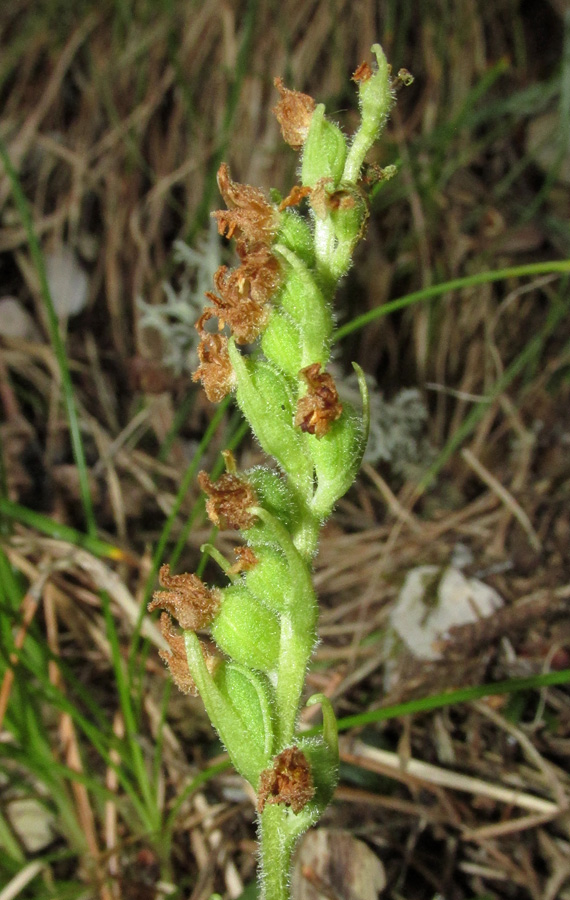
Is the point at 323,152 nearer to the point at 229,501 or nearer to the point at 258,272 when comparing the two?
the point at 258,272

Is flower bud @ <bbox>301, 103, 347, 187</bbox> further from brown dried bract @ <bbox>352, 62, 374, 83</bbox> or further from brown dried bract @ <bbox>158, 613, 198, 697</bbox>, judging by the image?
brown dried bract @ <bbox>158, 613, 198, 697</bbox>

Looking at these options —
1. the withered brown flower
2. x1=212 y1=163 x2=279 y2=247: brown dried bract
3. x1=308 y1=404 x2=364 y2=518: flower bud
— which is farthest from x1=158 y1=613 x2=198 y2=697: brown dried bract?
x1=212 y1=163 x2=279 y2=247: brown dried bract

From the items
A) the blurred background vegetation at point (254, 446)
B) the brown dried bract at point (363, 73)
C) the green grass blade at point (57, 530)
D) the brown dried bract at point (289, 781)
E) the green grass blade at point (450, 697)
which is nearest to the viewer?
the brown dried bract at point (289, 781)

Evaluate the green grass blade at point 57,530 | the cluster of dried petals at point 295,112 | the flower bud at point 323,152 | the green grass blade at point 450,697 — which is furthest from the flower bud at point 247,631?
the green grass blade at point 57,530

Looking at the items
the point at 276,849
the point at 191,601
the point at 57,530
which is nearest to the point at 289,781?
the point at 276,849

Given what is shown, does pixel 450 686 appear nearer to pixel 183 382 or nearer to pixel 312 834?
pixel 312 834

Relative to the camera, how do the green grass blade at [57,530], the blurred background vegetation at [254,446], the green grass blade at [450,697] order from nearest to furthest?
1. the green grass blade at [450,697]
2. the blurred background vegetation at [254,446]
3. the green grass blade at [57,530]

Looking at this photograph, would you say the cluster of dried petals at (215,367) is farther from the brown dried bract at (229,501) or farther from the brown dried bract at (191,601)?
the brown dried bract at (191,601)

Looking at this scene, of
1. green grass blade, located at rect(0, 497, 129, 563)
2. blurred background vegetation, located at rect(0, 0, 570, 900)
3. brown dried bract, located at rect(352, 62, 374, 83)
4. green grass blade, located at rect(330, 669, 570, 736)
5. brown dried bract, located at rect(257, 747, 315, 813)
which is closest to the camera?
brown dried bract, located at rect(257, 747, 315, 813)

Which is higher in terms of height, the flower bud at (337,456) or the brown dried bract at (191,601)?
the flower bud at (337,456)
